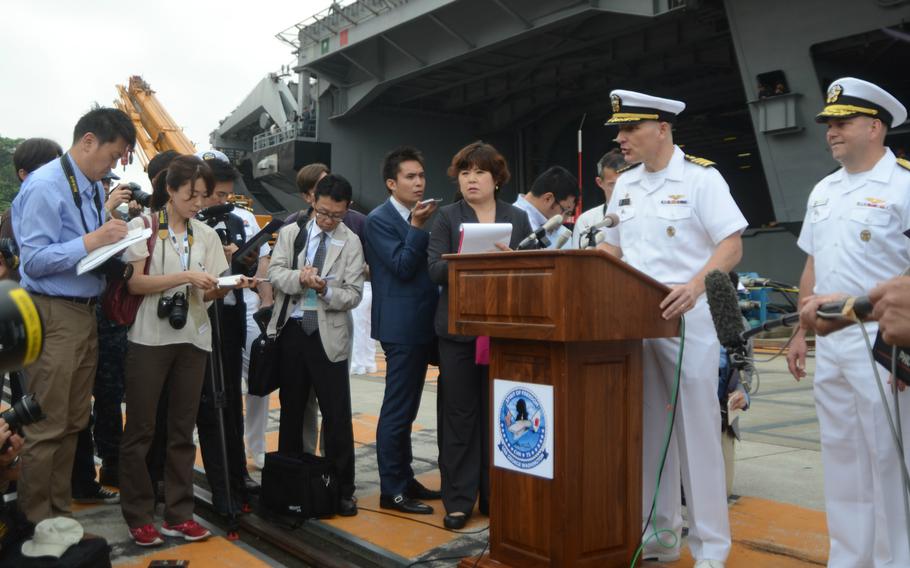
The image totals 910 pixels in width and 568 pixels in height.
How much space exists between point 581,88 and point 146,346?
22528mm

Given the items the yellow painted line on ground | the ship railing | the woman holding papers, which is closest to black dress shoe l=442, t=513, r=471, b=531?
the woman holding papers

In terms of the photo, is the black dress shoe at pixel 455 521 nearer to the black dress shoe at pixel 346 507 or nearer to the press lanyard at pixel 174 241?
the black dress shoe at pixel 346 507

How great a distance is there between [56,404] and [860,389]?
3363 mm

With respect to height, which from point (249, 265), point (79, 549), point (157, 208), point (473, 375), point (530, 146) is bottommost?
point (79, 549)

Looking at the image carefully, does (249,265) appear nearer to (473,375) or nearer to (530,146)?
(473,375)

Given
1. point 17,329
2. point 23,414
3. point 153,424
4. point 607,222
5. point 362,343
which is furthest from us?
point 362,343

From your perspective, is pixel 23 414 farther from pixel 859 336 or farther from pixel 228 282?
pixel 859 336

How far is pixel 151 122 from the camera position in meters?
28.0

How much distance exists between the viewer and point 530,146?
28.9 meters

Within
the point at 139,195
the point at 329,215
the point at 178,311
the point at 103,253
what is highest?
the point at 139,195

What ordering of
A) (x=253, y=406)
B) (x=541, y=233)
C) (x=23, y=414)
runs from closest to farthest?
(x=23, y=414), (x=541, y=233), (x=253, y=406)

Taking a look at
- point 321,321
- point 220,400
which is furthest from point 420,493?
point 220,400

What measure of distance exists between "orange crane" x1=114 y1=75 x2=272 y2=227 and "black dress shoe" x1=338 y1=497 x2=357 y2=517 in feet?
82.7

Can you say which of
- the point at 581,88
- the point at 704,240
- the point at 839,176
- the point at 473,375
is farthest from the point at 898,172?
the point at 581,88
